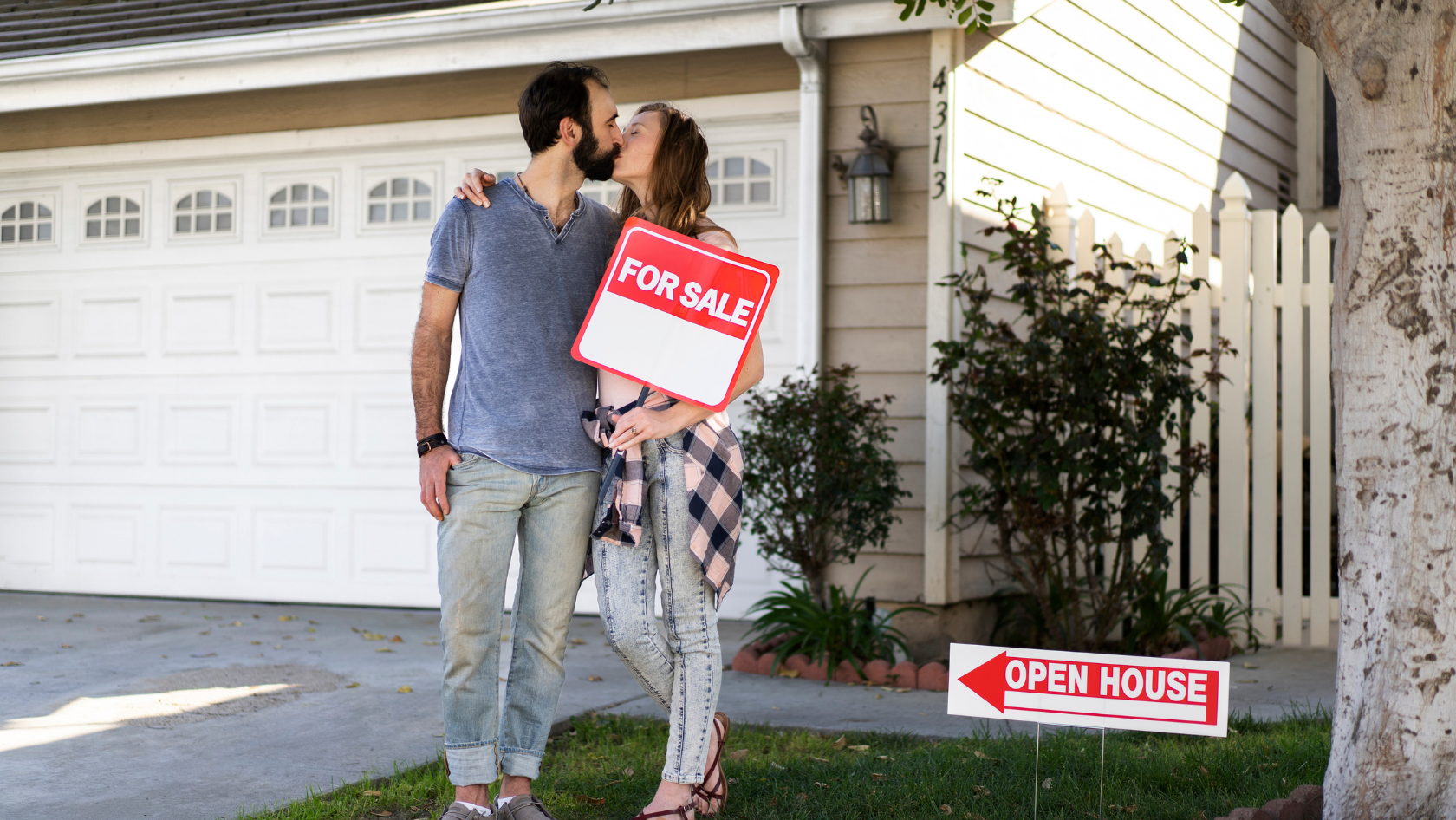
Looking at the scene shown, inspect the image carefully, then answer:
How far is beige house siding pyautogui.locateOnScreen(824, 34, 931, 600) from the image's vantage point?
17.5 ft

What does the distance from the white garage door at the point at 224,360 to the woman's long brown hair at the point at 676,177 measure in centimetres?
326

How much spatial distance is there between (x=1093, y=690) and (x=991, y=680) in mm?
203

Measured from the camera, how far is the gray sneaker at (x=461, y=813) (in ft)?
8.72

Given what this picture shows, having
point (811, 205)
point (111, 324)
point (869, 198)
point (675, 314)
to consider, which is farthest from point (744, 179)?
point (111, 324)

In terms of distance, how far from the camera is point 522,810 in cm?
271

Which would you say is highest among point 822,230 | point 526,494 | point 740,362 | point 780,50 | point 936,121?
point 780,50


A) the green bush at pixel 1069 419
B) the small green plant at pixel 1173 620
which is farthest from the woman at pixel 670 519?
the small green plant at pixel 1173 620

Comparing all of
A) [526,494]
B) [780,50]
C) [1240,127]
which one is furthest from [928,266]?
[1240,127]

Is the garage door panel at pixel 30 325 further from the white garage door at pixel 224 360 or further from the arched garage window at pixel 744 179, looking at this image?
the arched garage window at pixel 744 179

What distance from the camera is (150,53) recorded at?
6250mm

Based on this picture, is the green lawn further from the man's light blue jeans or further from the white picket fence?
the white picket fence

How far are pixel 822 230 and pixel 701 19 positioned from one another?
1036 millimetres

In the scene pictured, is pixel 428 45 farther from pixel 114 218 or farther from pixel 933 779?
pixel 933 779

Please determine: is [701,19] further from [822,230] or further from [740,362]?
[740,362]
